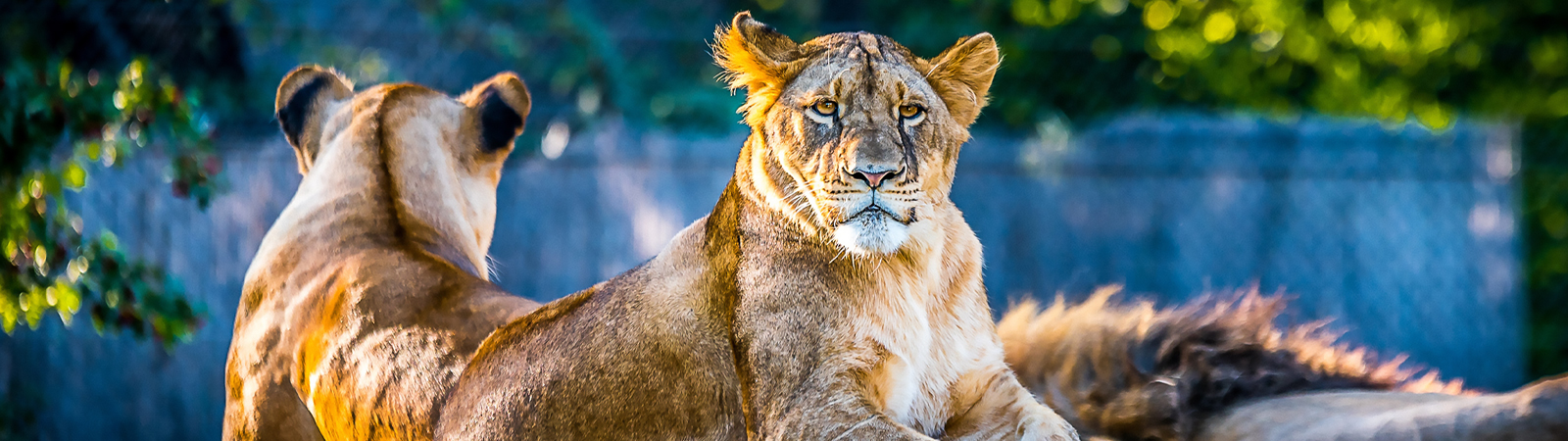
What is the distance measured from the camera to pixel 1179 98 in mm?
8359

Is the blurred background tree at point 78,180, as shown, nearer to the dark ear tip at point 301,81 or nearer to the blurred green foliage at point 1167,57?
the dark ear tip at point 301,81

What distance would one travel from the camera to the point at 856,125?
1376 mm

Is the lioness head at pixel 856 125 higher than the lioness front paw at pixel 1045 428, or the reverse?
the lioness head at pixel 856 125

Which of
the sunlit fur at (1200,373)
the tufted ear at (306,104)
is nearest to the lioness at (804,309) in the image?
the sunlit fur at (1200,373)

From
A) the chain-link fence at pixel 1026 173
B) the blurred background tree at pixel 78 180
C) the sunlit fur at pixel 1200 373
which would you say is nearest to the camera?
the sunlit fur at pixel 1200 373

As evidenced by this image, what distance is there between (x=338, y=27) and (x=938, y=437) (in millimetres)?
5966

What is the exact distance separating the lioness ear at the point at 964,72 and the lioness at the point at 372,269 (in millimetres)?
→ 655

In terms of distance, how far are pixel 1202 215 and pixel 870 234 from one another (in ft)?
21.5

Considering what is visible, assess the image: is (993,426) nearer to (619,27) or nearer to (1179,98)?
(619,27)

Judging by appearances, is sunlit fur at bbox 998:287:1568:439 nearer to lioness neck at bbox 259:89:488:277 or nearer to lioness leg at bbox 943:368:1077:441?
lioness leg at bbox 943:368:1077:441

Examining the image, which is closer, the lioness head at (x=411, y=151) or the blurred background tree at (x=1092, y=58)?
the lioness head at (x=411, y=151)

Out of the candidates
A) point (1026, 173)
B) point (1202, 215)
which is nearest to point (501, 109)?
point (1026, 173)

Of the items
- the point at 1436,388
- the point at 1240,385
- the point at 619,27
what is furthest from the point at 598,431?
the point at 619,27

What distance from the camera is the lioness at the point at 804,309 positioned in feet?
4.44
